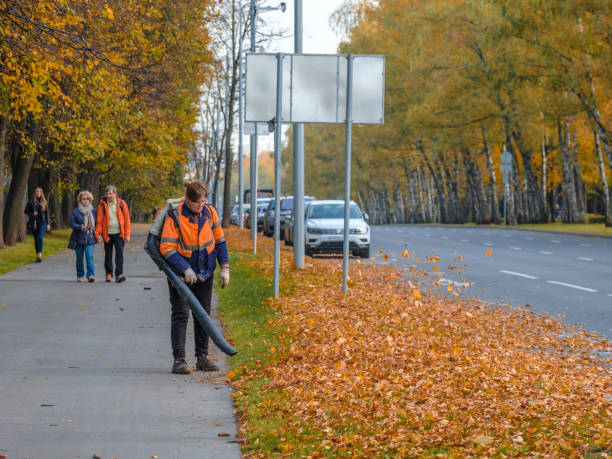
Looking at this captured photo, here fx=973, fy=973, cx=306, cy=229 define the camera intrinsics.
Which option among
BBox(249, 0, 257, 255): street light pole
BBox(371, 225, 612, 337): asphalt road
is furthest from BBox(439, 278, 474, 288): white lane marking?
BBox(249, 0, 257, 255): street light pole

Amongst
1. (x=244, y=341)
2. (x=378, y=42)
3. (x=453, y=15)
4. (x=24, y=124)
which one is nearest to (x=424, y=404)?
(x=244, y=341)

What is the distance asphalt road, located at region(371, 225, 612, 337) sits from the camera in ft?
44.4

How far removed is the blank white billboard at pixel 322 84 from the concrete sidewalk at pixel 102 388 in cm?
346

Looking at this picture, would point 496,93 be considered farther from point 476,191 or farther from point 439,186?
point 439,186

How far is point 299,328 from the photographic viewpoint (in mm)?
10492

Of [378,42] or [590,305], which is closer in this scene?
[590,305]

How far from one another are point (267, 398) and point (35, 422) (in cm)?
168

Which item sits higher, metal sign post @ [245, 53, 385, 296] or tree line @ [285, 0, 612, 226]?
tree line @ [285, 0, 612, 226]

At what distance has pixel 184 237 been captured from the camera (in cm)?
852

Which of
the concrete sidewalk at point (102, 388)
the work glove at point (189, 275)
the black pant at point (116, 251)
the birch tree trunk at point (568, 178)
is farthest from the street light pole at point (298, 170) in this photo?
the birch tree trunk at point (568, 178)

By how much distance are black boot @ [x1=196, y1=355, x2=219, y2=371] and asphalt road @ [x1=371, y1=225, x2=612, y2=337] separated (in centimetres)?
460

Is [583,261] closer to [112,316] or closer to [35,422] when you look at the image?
[112,316]

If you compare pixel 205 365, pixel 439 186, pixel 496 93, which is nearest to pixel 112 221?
pixel 205 365

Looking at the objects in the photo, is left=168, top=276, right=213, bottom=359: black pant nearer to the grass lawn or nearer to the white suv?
the grass lawn
